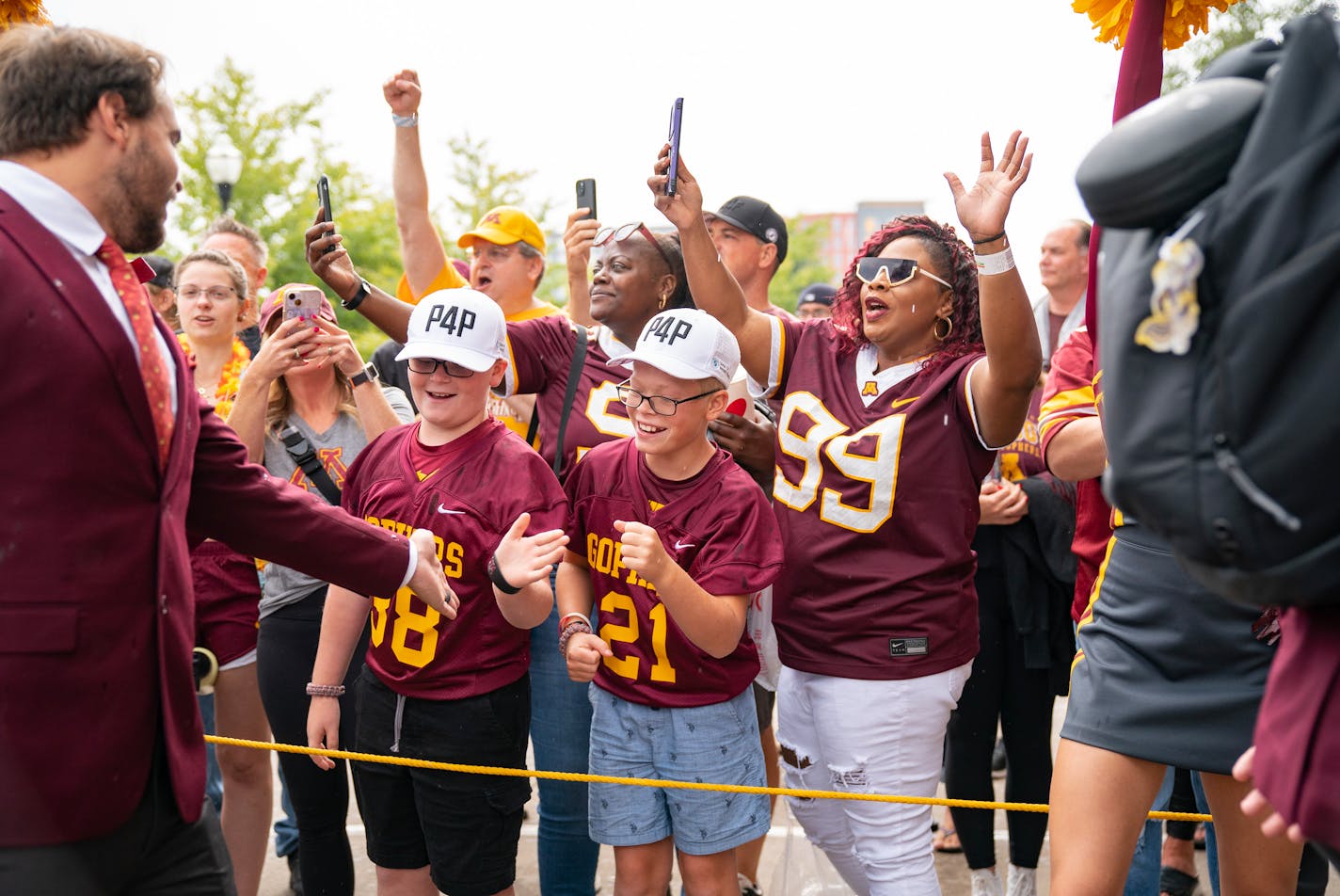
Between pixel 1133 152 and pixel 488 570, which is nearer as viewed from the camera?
pixel 1133 152

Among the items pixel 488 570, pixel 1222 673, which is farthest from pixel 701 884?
pixel 1222 673

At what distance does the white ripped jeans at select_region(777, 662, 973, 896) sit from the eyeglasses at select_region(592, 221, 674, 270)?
1709mm

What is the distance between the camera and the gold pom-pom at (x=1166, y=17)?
3.08 m

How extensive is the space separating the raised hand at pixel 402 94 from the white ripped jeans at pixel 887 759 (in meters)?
2.76

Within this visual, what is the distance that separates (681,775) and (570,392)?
4.73ft

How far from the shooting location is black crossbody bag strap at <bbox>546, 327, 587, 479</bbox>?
13.6ft

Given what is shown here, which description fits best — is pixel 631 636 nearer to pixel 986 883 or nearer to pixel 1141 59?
pixel 986 883

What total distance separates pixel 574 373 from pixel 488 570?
116 centimetres

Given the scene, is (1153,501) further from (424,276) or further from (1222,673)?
(424,276)

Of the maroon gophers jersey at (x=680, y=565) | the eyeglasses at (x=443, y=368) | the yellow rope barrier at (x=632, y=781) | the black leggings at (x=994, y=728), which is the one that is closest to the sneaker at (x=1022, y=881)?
the black leggings at (x=994, y=728)

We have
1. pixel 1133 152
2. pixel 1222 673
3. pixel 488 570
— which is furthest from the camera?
pixel 488 570

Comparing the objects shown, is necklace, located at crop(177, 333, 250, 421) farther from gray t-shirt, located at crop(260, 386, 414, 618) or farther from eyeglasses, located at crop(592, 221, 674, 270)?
eyeglasses, located at crop(592, 221, 674, 270)

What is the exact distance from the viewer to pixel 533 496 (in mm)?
3457

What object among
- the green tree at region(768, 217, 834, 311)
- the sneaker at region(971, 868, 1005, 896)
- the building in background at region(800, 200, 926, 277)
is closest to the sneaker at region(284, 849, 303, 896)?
the sneaker at region(971, 868, 1005, 896)
